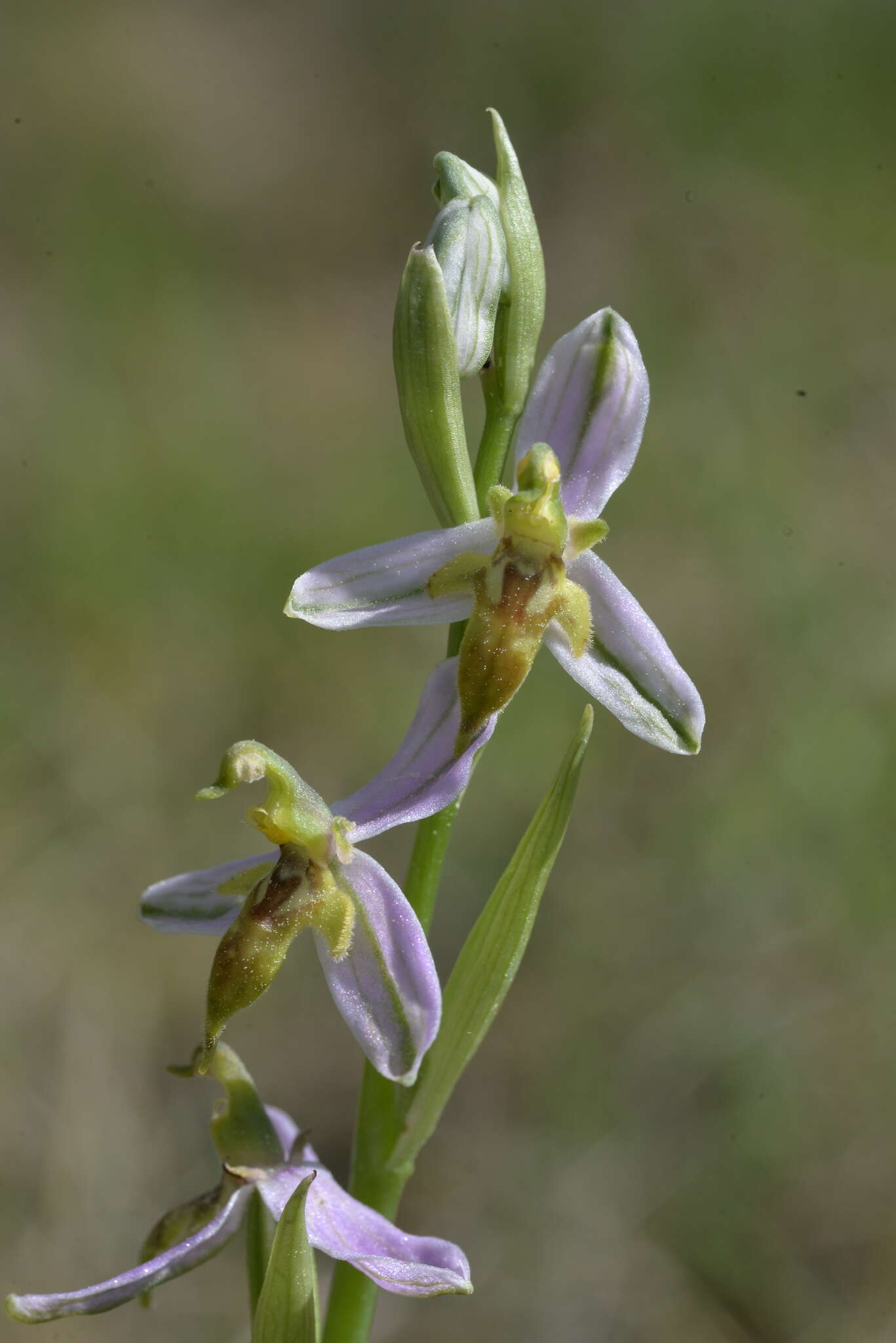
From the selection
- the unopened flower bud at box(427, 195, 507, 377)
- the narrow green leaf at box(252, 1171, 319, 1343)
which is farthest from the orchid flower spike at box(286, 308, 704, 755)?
the narrow green leaf at box(252, 1171, 319, 1343)

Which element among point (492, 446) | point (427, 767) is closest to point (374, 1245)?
point (427, 767)

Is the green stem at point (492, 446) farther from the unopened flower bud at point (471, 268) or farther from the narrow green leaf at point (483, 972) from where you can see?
the narrow green leaf at point (483, 972)

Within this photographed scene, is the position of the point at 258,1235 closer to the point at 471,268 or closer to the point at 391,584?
the point at 391,584

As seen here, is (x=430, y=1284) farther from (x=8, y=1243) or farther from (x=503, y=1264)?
(x=8, y=1243)

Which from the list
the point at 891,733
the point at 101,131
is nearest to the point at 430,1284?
the point at 891,733

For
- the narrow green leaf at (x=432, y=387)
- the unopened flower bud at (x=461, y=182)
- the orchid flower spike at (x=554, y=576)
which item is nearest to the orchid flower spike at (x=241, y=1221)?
the orchid flower spike at (x=554, y=576)

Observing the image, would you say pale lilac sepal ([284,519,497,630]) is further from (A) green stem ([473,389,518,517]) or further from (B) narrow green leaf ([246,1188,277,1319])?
(B) narrow green leaf ([246,1188,277,1319])
